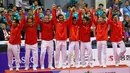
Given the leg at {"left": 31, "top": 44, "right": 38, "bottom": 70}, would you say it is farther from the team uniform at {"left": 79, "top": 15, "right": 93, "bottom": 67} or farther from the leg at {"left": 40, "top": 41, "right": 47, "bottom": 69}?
the team uniform at {"left": 79, "top": 15, "right": 93, "bottom": 67}

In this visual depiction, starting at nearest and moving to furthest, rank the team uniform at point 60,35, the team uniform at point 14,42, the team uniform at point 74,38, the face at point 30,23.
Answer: the team uniform at point 14,42 → the face at point 30,23 → the team uniform at point 60,35 → the team uniform at point 74,38

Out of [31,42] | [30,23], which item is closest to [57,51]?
[31,42]

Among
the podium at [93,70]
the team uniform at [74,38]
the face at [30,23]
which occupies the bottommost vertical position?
the podium at [93,70]

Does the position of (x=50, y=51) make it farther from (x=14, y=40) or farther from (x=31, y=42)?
(x=14, y=40)

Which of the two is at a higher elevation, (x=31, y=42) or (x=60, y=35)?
(x=60, y=35)

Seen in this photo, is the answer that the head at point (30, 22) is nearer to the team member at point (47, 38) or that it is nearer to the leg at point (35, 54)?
the team member at point (47, 38)

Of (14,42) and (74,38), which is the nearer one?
(14,42)

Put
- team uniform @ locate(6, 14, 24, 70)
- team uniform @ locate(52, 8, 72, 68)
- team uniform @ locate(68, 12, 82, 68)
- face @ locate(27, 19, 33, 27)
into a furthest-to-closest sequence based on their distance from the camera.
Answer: team uniform @ locate(68, 12, 82, 68) < team uniform @ locate(52, 8, 72, 68) < face @ locate(27, 19, 33, 27) < team uniform @ locate(6, 14, 24, 70)

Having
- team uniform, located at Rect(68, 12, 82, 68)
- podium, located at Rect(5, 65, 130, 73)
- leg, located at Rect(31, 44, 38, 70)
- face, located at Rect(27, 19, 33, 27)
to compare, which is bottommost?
podium, located at Rect(5, 65, 130, 73)

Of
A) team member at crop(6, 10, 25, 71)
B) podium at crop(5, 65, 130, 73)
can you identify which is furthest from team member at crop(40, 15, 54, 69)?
team member at crop(6, 10, 25, 71)

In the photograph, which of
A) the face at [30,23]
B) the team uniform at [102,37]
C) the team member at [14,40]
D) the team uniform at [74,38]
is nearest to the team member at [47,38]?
the face at [30,23]

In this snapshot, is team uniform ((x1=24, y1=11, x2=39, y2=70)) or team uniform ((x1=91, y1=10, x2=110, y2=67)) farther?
team uniform ((x1=91, y1=10, x2=110, y2=67))

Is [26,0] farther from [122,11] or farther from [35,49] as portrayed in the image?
[35,49]

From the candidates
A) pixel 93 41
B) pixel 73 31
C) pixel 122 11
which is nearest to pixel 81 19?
pixel 73 31
